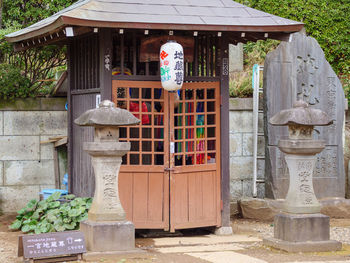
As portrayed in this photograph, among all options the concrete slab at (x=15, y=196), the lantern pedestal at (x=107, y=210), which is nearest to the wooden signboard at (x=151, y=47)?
the lantern pedestal at (x=107, y=210)

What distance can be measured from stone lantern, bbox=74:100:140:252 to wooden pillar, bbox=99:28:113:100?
1.25 m

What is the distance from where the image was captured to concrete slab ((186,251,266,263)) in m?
8.68

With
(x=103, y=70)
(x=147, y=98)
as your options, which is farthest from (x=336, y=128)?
(x=103, y=70)

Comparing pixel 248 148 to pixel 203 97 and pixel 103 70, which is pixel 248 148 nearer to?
pixel 203 97

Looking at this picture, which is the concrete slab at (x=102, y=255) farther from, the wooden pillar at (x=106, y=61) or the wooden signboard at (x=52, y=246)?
the wooden pillar at (x=106, y=61)

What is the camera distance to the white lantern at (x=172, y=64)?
971 centimetres

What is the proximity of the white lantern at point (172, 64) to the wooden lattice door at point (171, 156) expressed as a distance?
72cm

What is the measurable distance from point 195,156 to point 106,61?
89.0 inches

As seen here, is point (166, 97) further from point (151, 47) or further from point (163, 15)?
point (163, 15)

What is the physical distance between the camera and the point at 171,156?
416 inches

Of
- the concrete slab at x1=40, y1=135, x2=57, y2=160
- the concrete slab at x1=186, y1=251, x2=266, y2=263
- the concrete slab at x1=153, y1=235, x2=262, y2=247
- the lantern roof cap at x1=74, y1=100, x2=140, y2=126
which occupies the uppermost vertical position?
the lantern roof cap at x1=74, y1=100, x2=140, y2=126

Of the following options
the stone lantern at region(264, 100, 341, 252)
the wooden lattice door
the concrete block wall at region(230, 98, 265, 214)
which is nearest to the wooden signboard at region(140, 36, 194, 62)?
the wooden lattice door

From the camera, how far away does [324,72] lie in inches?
518

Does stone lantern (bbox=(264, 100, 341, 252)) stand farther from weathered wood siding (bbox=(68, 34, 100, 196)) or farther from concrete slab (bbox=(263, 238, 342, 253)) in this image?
weathered wood siding (bbox=(68, 34, 100, 196))
